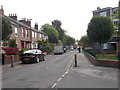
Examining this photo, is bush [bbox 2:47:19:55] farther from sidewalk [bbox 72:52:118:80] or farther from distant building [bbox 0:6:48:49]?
sidewalk [bbox 72:52:118:80]

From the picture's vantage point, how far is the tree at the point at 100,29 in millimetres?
31156

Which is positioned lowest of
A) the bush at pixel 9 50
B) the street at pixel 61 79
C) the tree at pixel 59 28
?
the street at pixel 61 79

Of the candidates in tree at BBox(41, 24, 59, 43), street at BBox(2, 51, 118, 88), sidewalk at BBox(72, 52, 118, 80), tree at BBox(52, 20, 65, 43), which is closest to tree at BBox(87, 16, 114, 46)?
sidewalk at BBox(72, 52, 118, 80)

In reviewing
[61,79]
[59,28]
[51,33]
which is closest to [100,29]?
[61,79]

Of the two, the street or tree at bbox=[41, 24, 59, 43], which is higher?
tree at bbox=[41, 24, 59, 43]

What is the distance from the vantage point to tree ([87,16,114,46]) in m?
31.2

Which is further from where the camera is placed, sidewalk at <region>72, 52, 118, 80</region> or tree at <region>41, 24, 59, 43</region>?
tree at <region>41, 24, 59, 43</region>

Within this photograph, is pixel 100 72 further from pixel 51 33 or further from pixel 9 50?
pixel 51 33

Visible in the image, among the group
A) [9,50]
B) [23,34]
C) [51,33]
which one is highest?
[51,33]

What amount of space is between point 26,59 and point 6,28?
3.84 meters

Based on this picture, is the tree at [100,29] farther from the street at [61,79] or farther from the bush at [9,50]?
the street at [61,79]

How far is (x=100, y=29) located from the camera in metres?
31.2

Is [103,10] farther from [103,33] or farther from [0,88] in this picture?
[0,88]

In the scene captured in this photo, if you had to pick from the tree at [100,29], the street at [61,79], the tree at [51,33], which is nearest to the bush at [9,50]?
the street at [61,79]
